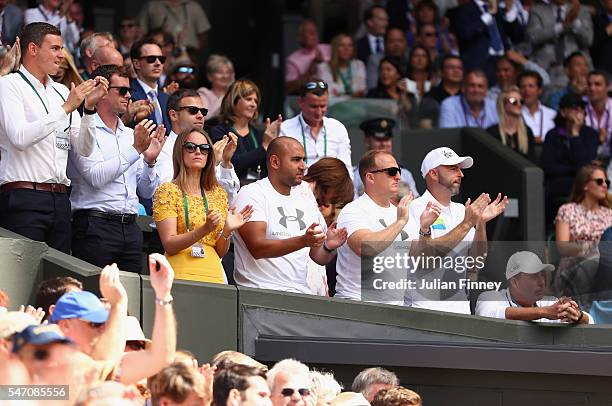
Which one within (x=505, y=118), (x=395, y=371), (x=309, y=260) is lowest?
(x=395, y=371)

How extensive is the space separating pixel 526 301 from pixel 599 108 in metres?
6.73

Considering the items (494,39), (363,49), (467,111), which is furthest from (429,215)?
(494,39)

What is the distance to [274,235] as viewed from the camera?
10867mm

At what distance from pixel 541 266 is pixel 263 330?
2331 millimetres

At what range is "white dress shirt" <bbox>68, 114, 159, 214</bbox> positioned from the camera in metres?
10.8

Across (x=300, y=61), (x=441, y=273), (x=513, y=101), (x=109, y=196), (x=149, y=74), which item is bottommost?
(x=441, y=273)

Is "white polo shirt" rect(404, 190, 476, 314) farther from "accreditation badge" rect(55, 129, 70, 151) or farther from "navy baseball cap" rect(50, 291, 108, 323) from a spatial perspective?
"navy baseball cap" rect(50, 291, 108, 323)

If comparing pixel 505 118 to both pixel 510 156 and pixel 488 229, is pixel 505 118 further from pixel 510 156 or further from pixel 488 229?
pixel 488 229

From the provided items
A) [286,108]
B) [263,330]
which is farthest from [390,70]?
[263,330]

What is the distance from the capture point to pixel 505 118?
16562 mm

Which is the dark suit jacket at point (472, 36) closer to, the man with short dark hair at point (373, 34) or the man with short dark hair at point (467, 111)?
the man with short dark hair at point (373, 34)

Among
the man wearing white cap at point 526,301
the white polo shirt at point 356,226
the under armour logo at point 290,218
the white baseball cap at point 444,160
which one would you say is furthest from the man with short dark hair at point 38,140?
the man wearing white cap at point 526,301

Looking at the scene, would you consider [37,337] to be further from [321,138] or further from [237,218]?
[321,138]

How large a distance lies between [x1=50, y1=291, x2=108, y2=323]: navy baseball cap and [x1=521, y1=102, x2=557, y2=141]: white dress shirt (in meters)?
10.4
